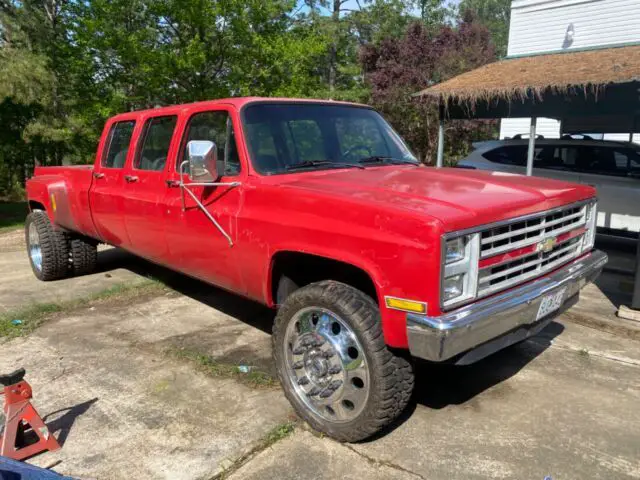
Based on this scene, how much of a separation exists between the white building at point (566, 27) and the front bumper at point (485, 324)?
11.2 m

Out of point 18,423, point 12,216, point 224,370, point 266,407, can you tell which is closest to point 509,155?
point 224,370

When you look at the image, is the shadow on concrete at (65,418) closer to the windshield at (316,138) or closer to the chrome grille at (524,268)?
the windshield at (316,138)

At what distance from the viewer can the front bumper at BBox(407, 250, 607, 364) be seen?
2516 millimetres

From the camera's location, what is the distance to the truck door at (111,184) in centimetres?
511

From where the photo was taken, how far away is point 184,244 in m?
4.21

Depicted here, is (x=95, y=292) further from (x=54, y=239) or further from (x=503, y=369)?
(x=503, y=369)

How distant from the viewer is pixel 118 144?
533 centimetres

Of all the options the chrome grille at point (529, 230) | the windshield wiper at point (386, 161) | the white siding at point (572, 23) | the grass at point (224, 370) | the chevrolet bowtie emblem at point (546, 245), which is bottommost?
the grass at point (224, 370)

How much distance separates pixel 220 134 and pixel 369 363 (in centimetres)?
205

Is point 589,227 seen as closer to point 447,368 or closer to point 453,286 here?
point 447,368

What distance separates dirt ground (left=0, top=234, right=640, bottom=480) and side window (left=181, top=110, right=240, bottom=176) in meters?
1.53

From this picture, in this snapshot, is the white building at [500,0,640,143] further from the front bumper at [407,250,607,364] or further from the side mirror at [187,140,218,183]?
the side mirror at [187,140,218,183]

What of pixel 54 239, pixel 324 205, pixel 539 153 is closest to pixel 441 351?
pixel 324 205

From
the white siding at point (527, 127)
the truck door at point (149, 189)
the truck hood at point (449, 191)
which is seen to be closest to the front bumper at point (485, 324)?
the truck hood at point (449, 191)
